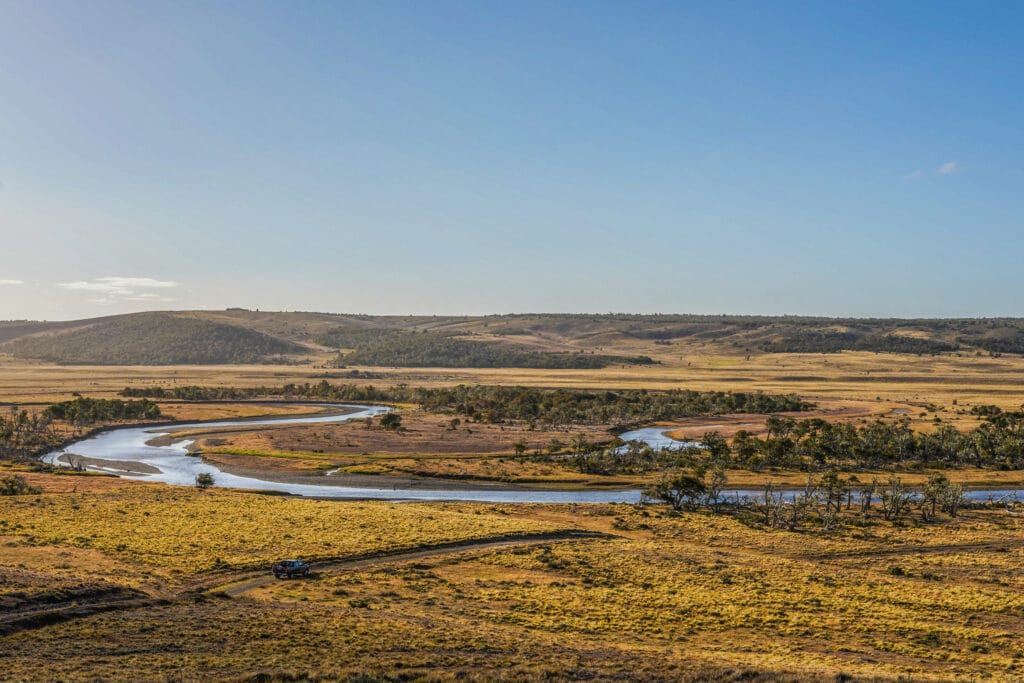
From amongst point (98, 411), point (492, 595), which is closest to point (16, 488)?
point (492, 595)

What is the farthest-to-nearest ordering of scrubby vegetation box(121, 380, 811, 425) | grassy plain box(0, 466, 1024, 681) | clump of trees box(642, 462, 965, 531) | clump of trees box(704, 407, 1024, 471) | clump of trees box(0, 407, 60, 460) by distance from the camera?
scrubby vegetation box(121, 380, 811, 425) < clump of trees box(0, 407, 60, 460) < clump of trees box(704, 407, 1024, 471) < clump of trees box(642, 462, 965, 531) < grassy plain box(0, 466, 1024, 681)

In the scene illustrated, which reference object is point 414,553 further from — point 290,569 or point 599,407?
point 599,407

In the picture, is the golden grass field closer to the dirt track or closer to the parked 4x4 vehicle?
the dirt track

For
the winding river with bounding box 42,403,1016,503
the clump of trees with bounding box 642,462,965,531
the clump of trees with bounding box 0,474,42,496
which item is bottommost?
the winding river with bounding box 42,403,1016,503

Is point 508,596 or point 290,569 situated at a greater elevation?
point 290,569

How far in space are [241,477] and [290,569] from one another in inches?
2219

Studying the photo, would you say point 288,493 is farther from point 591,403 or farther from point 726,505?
point 591,403

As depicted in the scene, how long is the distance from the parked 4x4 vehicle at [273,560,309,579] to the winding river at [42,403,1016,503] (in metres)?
35.4

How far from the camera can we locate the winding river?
8719cm

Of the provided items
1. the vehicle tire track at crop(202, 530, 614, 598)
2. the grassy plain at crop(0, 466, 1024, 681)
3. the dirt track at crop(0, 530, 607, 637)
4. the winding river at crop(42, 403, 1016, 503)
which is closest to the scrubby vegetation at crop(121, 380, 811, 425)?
the winding river at crop(42, 403, 1016, 503)

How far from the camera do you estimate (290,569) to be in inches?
1927

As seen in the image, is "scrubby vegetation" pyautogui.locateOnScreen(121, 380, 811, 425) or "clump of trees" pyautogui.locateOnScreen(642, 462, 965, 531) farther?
"scrubby vegetation" pyautogui.locateOnScreen(121, 380, 811, 425)

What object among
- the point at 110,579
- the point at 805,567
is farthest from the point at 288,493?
the point at 805,567

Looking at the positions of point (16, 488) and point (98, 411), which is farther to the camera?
point (98, 411)
